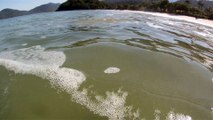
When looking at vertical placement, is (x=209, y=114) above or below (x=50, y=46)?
below

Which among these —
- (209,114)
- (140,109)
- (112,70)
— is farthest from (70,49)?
(209,114)

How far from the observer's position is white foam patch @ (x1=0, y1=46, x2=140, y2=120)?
17.1 feet

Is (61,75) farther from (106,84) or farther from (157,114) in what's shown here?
(157,114)

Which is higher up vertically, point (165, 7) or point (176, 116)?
point (165, 7)

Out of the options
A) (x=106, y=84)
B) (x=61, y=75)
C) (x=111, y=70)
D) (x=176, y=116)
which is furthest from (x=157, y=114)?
(x=61, y=75)

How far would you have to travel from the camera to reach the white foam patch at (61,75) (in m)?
5.21

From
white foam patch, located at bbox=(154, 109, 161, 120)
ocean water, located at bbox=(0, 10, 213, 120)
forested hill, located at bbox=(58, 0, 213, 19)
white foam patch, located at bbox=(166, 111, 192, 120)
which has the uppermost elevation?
forested hill, located at bbox=(58, 0, 213, 19)

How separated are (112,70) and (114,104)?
7.38ft

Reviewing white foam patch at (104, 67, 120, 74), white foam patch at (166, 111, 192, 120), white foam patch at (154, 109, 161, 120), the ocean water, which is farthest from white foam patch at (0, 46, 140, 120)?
white foam patch at (104, 67, 120, 74)

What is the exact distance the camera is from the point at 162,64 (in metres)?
8.23

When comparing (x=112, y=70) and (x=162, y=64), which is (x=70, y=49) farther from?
(x=162, y=64)

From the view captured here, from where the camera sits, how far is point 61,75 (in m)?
7.04

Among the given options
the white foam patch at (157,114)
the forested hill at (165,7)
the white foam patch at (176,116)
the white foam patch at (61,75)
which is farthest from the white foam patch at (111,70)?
the forested hill at (165,7)

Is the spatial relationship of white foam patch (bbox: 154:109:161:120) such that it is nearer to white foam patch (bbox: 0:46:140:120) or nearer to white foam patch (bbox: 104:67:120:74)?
white foam patch (bbox: 0:46:140:120)
